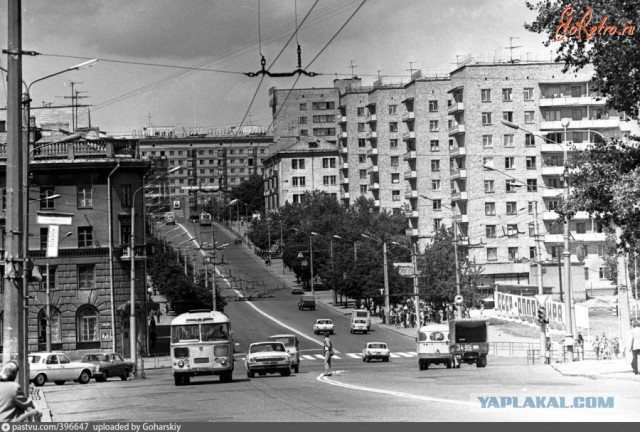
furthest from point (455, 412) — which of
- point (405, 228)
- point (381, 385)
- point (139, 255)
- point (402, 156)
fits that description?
point (402, 156)

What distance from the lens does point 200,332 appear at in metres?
38.0

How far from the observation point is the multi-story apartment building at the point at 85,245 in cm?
6888

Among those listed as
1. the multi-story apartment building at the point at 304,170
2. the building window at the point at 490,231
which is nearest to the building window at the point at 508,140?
the building window at the point at 490,231

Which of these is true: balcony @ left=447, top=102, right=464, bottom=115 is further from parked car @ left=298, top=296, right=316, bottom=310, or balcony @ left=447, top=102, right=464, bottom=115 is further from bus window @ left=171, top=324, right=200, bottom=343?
bus window @ left=171, top=324, right=200, bottom=343

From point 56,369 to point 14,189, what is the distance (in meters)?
29.7

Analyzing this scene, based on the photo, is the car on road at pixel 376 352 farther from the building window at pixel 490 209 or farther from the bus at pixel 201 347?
the building window at pixel 490 209

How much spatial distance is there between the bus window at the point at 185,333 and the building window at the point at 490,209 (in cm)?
7363

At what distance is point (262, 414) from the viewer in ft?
67.6

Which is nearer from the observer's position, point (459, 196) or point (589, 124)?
point (589, 124)

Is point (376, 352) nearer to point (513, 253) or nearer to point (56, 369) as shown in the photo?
point (56, 369)

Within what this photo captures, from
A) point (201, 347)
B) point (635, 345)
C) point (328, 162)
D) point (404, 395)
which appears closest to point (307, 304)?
point (201, 347)

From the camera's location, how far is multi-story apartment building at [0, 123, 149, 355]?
2712 inches

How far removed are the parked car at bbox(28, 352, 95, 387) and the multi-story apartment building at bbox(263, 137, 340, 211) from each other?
11551cm
